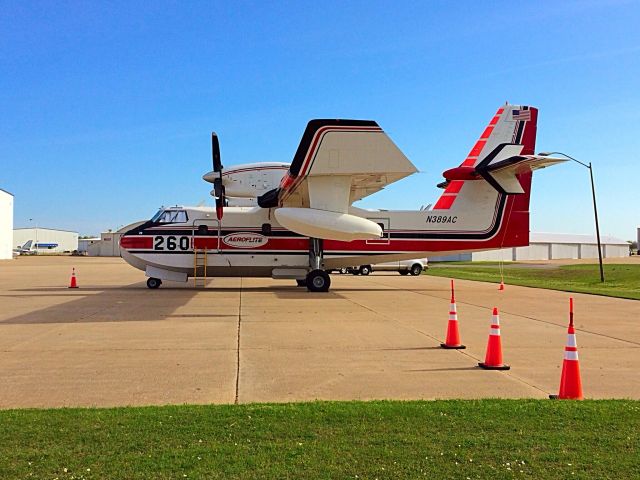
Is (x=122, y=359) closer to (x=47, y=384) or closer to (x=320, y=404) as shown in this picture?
(x=47, y=384)

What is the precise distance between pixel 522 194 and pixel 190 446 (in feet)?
64.3

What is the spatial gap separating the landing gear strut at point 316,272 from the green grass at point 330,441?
15089 millimetres

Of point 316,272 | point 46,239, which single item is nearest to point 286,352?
point 316,272

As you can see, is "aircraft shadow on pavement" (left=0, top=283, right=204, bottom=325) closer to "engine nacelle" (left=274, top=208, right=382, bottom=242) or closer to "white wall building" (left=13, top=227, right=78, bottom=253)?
"engine nacelle" (left=274, top=208, right=382, bottom=242)

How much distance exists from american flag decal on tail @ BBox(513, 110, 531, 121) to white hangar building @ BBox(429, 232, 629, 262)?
60.5 m

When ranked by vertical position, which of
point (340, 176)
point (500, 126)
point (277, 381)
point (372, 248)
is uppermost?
point (500, 126)

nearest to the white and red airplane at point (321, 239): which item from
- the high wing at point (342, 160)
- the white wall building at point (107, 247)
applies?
the high wing at point (342, 160)

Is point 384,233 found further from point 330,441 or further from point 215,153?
point 330,441

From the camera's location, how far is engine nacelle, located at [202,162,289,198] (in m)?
20.3

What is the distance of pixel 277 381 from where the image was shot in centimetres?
717

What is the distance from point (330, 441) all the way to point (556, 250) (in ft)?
316

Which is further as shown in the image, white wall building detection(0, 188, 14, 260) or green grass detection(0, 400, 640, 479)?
white wall building detection(0, 188, 14, 260)

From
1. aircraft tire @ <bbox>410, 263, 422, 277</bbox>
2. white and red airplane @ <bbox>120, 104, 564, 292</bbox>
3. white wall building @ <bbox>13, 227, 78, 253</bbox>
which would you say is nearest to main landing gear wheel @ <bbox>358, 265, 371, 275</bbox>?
aircraft tire @ <bbox>410, 263, 422, 277</bbox>

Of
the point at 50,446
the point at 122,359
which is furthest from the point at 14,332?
the point at 50,446
